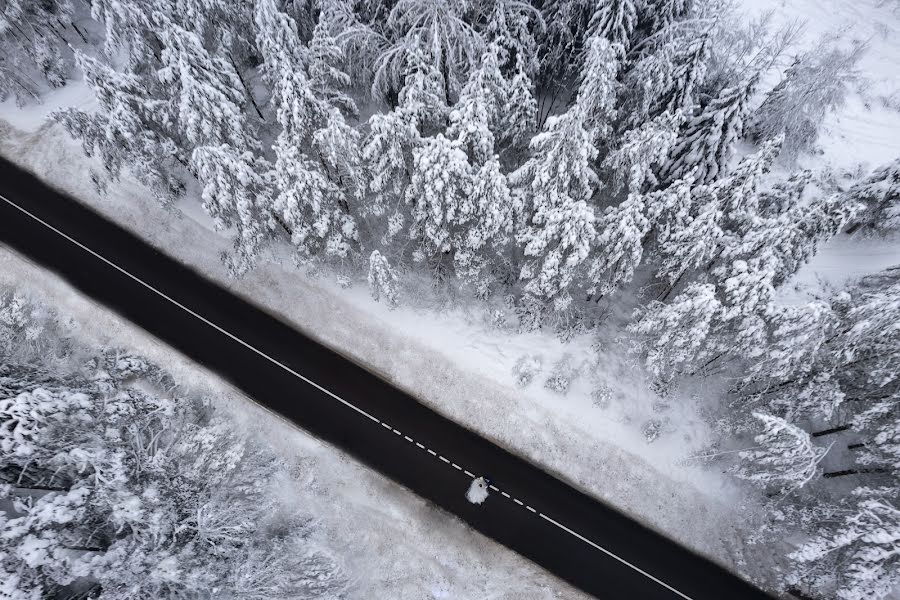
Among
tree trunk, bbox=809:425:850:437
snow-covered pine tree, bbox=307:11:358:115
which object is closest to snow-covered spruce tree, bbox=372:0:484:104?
snow-covered pine tree, bbox=307:11:358:115

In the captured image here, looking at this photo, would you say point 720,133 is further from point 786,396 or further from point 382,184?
point 382,184

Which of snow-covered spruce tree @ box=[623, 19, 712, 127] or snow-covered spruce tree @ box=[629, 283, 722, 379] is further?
snow-covered spruce tree @ box=[623, 19, 712, 127]

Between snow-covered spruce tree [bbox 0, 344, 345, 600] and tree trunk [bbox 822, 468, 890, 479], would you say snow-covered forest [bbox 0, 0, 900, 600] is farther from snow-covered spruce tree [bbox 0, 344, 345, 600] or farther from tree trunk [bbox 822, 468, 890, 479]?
snow-covered spruce tree [bbox 0, 344, 345, 600]

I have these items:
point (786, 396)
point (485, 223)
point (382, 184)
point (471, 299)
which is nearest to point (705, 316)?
point (786, 396)

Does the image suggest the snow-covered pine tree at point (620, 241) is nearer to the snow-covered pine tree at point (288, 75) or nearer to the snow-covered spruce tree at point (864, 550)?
the snow-covered spruce tree at point (864, 550)

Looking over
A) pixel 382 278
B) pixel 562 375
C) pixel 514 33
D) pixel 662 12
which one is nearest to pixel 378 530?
pixel 562 375

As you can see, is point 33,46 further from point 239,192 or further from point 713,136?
point 713,136
